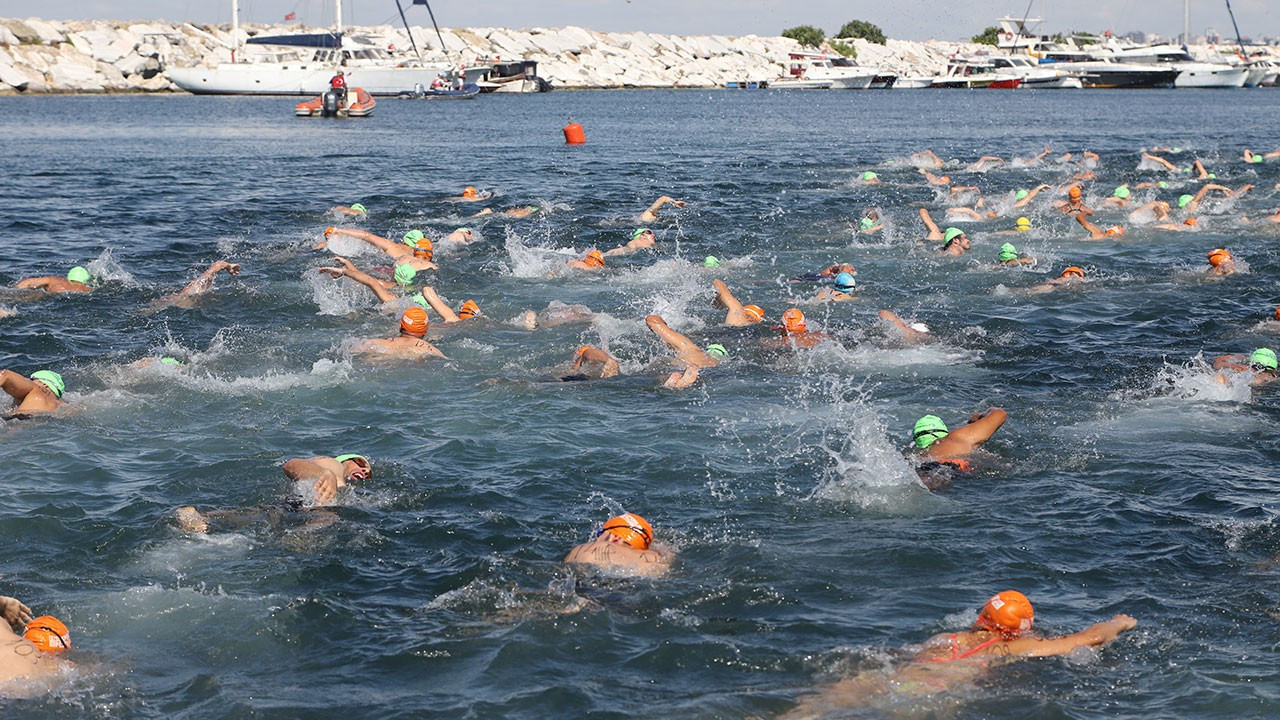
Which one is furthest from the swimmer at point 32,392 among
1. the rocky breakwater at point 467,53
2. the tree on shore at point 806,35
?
the tree on shore at point 806,35

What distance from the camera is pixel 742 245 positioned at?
24.1 metres

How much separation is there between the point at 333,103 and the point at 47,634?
199ft

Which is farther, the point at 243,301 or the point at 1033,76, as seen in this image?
the point at 1033,76

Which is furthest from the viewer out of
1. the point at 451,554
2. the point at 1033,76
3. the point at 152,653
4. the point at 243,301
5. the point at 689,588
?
the point at 1033,76

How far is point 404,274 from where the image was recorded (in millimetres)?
19312

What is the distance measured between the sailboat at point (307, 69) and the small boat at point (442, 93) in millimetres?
528

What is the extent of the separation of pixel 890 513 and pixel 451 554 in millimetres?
3739

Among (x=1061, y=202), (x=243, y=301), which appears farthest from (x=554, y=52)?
(x=243, y=301)

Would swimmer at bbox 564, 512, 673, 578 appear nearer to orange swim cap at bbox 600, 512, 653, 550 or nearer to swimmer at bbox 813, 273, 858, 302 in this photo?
orange swim cap at bbox 600, 512, 653, 550

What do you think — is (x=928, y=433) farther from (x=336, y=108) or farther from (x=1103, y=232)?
(x=336, y=108)

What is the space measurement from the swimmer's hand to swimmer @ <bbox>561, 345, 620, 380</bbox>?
7.28 m

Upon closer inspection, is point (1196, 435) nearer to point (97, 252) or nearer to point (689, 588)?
point (689, 588)

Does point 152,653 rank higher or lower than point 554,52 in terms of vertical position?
lower

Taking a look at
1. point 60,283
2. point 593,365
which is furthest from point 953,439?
point 60,283
